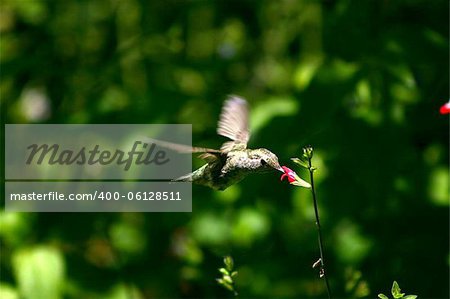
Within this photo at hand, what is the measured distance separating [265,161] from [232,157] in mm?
104

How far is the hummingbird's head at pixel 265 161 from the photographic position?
928 millimetres

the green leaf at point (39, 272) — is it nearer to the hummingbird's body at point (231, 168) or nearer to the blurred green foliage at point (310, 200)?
the blurred green foliage at point (310, 200)

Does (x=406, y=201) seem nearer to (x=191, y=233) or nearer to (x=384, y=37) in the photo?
(x=384, y=37)

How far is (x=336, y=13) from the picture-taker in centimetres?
190

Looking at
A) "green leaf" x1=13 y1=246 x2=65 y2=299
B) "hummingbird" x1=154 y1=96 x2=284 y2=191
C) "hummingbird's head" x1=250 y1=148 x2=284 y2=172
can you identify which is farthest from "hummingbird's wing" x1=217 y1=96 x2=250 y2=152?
"green leaf" x1=13 y1=246 x2=65 y2=299

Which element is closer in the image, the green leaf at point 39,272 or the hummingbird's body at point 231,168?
the hummingbird's body at point 231,168

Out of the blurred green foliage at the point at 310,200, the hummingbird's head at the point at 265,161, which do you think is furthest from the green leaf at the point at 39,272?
the hummingbird's head at the point at 265,161

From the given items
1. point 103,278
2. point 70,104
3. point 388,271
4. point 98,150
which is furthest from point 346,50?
point 70,104

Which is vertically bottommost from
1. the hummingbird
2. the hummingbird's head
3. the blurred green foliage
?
the hummingbird's head

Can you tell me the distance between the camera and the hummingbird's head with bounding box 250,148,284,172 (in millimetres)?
928

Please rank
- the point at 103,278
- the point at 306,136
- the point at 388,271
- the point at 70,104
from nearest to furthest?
the point at 306,136 → the point at 388,271 → the point at 103,278 → the point at 70,104

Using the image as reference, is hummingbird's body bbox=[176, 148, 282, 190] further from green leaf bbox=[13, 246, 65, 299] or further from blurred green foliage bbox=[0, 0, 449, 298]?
green leaf bbox=[13, 246, 65, 299]

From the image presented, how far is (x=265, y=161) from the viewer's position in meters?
0.94

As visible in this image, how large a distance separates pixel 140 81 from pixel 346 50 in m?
1.06
